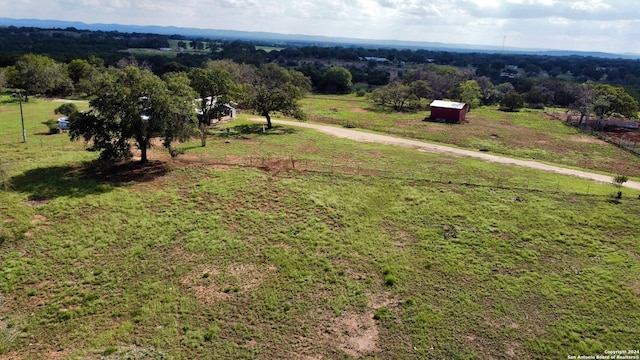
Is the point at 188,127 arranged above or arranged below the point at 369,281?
above

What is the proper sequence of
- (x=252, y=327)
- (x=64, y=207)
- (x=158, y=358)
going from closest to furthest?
(x=158, y=358)
(x=252, y=327)
(x=64, y=207)

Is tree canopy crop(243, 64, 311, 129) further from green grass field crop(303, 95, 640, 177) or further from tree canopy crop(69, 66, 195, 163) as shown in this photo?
tree canopy crop(69, 66, 195, 163)

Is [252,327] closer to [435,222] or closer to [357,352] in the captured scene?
[357,352]

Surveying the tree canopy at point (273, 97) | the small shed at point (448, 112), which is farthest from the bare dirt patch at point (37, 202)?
the small shed at point (448, 112)

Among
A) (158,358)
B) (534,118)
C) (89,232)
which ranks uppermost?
(534,118)

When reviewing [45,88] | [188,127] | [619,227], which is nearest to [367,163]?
[188,127]

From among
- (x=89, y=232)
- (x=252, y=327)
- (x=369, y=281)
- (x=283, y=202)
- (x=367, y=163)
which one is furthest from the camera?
(x=367, y=163)

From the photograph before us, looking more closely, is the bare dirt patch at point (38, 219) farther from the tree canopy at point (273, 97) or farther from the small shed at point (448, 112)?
the small shed at point (448, 112)

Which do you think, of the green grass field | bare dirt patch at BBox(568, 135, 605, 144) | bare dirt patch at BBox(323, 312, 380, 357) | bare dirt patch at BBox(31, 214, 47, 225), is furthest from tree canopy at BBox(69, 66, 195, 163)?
bare dirt patch at BBox(568, 135, 605, 144)
